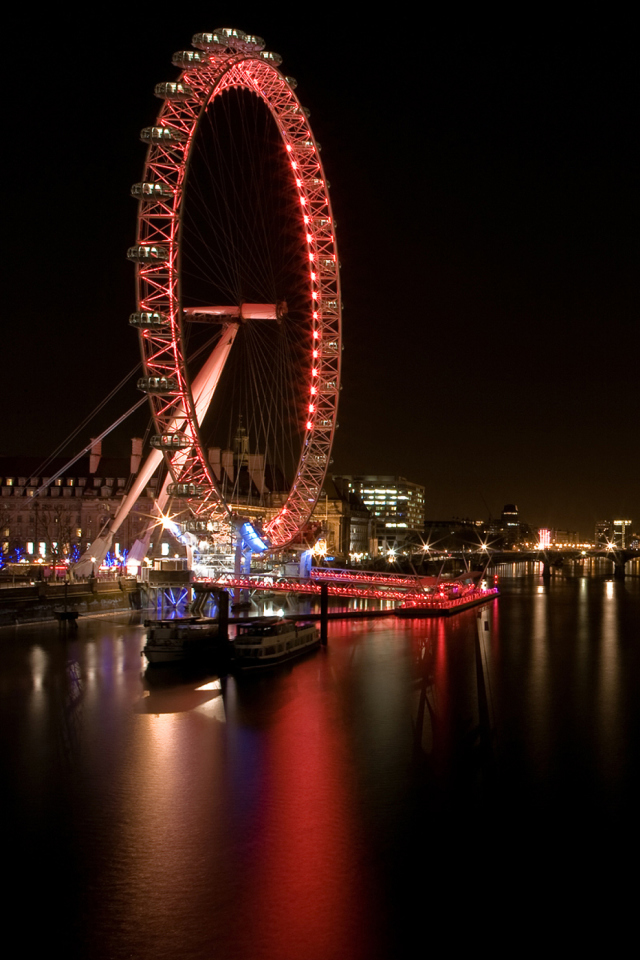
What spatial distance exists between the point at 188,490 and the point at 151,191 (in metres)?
11.2

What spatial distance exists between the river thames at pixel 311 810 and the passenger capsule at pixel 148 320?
1206 cm

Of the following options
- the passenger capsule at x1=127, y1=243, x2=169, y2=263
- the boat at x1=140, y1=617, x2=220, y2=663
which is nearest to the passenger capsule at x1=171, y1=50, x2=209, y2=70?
the passenger capsule at x1=127, y1=243, x2=169, y2=263

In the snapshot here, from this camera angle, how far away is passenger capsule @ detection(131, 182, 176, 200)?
35.2 meters

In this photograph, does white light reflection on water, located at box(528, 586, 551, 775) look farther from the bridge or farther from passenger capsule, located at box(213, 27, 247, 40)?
the bridge

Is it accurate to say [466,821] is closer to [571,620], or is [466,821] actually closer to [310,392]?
[310,392]

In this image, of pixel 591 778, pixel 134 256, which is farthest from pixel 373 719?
pixel 134 256

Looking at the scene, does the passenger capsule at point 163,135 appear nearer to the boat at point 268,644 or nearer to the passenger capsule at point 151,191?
the passenger capsule at point 151,191

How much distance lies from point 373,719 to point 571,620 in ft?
107

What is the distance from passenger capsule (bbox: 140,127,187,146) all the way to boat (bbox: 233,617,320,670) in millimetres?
16960

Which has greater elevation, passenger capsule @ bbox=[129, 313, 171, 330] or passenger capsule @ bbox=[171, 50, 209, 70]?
passenger capsule @ bbox=[171, 50, 209, 70]

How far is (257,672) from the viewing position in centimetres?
3084

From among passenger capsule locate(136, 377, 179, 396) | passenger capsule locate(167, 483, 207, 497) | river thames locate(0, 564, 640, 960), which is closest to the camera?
river thames locate(0, 564, 640, 960)

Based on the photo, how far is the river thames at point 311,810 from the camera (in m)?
12.7

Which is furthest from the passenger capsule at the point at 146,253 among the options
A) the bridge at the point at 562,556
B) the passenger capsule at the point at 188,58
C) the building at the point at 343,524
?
the bridge at the point at 562,556
